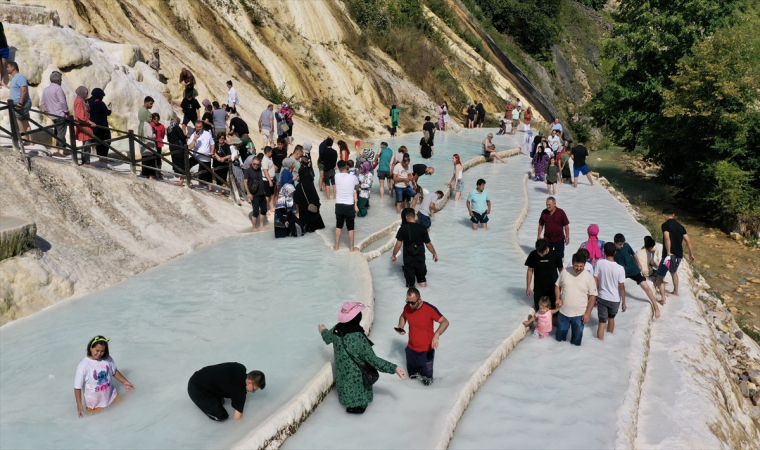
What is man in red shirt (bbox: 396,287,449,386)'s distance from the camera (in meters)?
6.76

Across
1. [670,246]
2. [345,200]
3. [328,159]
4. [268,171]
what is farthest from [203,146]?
[670,246]

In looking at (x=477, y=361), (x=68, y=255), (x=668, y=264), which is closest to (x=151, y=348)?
(x=68, y=255)

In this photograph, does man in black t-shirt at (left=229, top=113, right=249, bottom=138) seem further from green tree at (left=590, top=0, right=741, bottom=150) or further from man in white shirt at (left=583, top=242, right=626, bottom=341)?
green tree at (left=590, top=0, right=741, bottom=150)

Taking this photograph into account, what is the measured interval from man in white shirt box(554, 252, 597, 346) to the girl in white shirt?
18.3ft

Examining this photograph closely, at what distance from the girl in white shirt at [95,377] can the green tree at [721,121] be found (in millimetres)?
21008

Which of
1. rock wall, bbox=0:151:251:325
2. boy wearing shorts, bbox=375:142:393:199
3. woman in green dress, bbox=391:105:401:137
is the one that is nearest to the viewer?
rock wall, bbox=0:151:251:325

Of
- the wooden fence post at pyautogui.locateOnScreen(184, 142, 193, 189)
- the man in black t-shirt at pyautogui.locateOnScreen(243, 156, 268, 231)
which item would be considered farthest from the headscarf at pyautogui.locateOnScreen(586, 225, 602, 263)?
the wooden fence post at pyautogui.locateOnScreen(184, 142, 193, 189)

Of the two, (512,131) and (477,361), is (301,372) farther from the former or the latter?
(512,131)

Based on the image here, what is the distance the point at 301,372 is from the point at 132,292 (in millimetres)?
3402

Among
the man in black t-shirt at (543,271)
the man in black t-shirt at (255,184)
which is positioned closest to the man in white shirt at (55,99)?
the man in black t-shirt at (255,184)

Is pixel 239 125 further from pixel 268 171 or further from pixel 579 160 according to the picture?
pixel 579 160

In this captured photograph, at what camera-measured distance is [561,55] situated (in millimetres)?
52625

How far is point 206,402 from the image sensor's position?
580 cm

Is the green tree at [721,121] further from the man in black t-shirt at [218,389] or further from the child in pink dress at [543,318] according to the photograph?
the man in black t-shirt at [218,389]
